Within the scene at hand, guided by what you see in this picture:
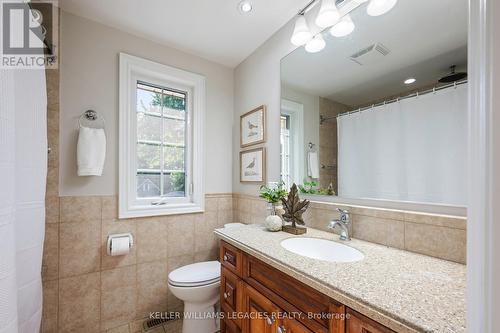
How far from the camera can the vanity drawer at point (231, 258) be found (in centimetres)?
121

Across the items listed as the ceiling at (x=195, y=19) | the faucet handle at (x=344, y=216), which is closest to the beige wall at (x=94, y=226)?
the ceiling at (x=195, y=19)

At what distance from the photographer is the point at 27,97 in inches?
38.4

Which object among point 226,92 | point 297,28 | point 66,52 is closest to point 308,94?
point 297,28

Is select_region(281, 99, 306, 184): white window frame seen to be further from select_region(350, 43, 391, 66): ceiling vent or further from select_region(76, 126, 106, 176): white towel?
select_region(76, 126, 106, 176): white towel

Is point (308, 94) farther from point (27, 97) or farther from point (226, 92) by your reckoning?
point (27, 97)

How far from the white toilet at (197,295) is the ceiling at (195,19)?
75.3 inches

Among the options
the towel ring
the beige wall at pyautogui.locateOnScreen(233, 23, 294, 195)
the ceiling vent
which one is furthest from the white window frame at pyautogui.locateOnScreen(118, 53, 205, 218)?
the ceiling vent

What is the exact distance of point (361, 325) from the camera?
24.9 inches

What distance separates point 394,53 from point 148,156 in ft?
6.23

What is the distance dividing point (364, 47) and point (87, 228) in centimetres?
220

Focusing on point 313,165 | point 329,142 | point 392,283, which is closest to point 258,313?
point 392,283

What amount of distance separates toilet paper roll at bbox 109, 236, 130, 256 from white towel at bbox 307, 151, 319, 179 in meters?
1.45

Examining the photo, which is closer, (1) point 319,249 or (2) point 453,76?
(2) point 453,76

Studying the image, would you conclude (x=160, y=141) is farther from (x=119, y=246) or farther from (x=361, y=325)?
(x=361, y=325)
